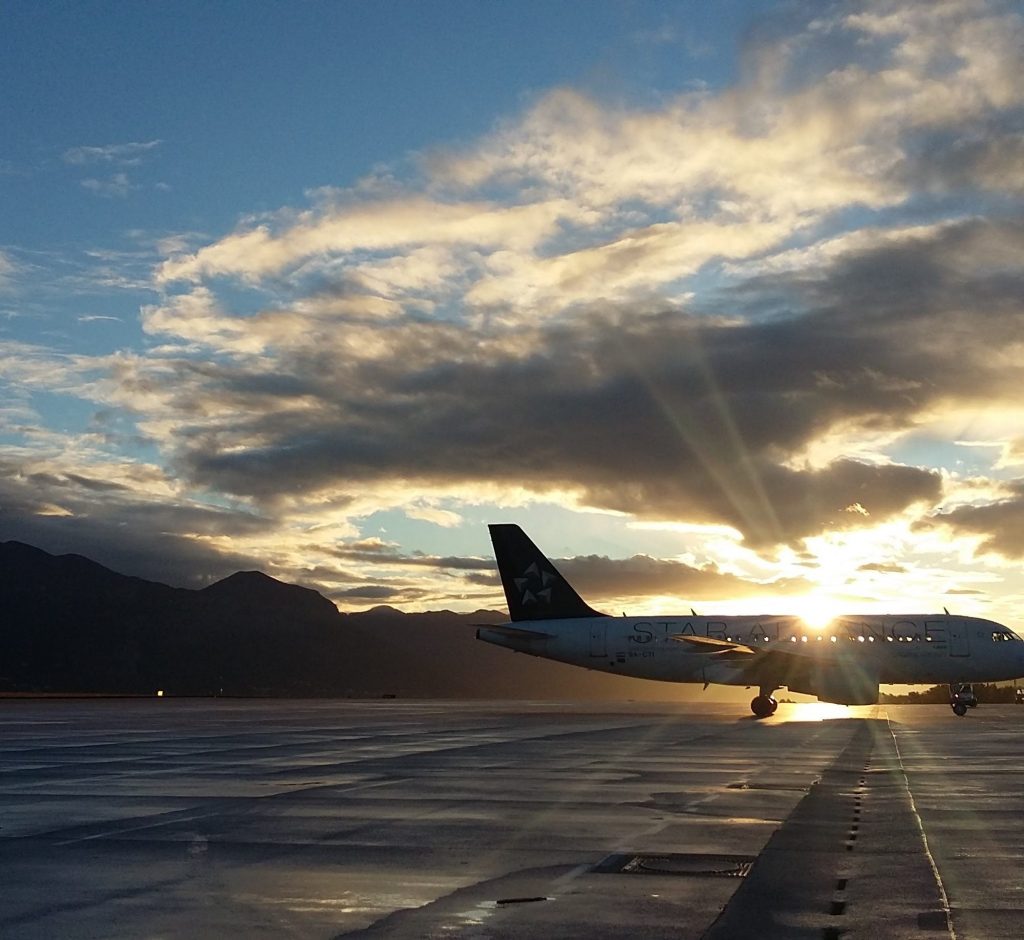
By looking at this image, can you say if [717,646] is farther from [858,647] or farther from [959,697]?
[959,697]

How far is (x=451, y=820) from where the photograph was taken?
43.8ft

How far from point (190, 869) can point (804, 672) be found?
5107 centimetres

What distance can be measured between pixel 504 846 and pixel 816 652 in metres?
48.9

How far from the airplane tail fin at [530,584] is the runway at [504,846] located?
4685cm

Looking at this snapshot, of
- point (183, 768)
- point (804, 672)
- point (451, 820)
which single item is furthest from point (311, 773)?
point (804, 672)

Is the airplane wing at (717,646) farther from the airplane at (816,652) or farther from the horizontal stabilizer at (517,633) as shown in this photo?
the horizontal stabilizer at (517,633)

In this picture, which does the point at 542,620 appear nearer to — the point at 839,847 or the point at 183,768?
the point at 183,768

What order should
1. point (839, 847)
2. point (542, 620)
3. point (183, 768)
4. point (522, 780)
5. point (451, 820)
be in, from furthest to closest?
point (542, 620)
point (183, 768)
point (522, 780)
point (451, 820)
point (839, 847)

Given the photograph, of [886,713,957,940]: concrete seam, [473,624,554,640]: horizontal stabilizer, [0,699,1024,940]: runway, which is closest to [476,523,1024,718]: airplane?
[473,624,554,640]: horizontal stabilizer

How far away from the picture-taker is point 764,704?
57.7 m

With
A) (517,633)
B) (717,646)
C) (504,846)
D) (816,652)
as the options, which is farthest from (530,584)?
(504,846)

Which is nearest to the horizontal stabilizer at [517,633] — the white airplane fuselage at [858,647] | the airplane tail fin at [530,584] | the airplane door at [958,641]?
the airplane tail fin at [530,584]

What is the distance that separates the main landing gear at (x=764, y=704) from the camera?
5722 centimetres

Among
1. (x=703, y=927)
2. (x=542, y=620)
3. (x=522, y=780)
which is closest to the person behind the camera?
(x=703, y=927)
